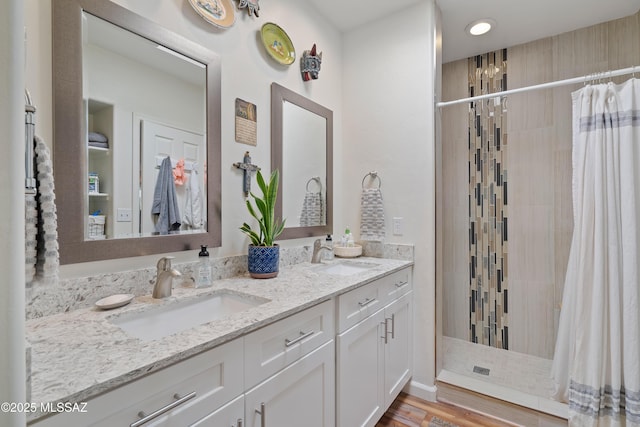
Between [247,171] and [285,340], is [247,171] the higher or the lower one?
the higher one

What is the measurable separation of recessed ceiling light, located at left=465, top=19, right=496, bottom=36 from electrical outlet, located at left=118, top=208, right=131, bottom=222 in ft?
8.08

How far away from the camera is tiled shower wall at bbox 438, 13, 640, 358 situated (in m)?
2.14

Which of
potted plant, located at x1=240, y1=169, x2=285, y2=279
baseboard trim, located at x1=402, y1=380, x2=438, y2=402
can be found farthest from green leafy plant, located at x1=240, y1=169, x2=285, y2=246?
baseboard trim, located at x1=402, y1=380, x2=438, y2=402

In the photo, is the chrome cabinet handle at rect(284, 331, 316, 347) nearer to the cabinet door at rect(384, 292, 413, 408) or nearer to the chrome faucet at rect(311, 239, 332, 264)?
the cabinet door at rect(384, 292, 413, 408)

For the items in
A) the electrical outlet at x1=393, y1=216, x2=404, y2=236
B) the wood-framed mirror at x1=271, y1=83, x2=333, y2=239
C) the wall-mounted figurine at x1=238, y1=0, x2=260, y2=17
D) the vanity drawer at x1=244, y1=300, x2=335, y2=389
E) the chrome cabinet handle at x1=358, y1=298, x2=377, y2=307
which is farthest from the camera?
the electrical outlet at x1=393, y1=216, x2=404, y2=236

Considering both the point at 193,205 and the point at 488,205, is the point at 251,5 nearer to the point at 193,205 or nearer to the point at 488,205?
the point at 193,205

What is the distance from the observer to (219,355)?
0.76 meters

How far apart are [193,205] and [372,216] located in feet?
3.91

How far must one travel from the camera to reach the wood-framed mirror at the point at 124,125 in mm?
955

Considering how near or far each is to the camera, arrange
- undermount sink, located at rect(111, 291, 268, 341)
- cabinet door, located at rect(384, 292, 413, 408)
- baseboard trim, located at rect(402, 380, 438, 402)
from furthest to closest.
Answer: baseboard trim, located at rect(402, 380, 438, 402)
cabinet door, located at rect(384, 292, 413, 408)
undermount sink, located at rect(111, 291, 268, 341)

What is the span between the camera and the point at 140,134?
1151mm

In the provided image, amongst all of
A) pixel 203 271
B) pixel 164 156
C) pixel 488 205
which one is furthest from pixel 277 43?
pixel 488 205

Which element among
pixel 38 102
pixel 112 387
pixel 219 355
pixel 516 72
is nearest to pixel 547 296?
pixel 516 72

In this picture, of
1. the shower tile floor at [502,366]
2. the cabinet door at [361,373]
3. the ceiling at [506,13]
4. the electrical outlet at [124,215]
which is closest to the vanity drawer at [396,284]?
the cabinet door at [361,373]
